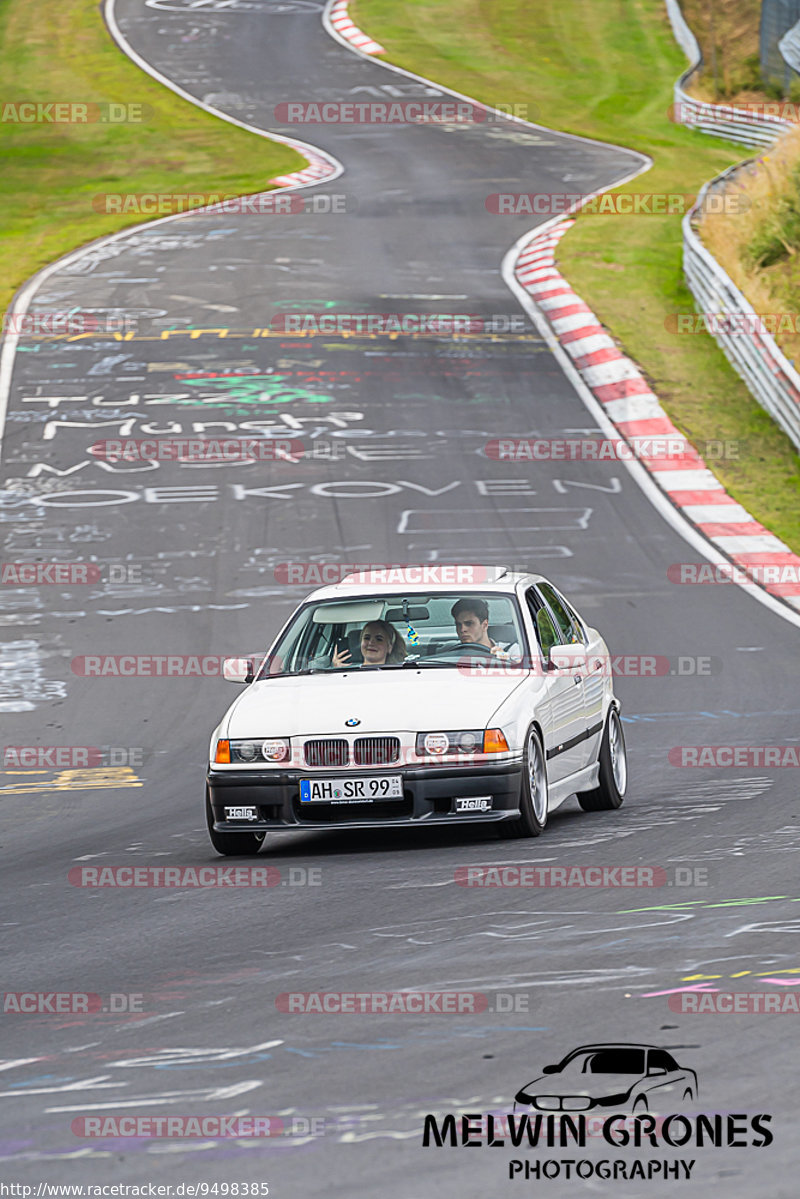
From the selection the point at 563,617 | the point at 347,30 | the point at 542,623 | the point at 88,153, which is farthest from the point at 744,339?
the point at 347,30

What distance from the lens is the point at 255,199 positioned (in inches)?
1460

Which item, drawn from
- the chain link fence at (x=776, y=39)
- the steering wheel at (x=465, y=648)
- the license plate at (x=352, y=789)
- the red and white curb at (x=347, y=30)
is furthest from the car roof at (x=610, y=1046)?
the red and white curb at (x=347, y=30)

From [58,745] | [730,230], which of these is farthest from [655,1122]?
[730,230]

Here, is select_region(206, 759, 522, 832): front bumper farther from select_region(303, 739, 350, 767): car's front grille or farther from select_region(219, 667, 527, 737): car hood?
select_region(219, 667, 527, 737): car hood

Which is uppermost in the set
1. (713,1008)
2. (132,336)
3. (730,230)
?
(713,1008)

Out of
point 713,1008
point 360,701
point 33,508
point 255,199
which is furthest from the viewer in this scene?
point 255,199

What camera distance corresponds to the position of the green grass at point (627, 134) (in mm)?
21938

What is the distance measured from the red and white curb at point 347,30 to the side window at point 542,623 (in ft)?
157

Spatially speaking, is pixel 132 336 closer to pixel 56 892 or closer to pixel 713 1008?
pixel 56 892

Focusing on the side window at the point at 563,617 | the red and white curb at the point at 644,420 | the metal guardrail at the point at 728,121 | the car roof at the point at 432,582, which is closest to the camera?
the car roof at the point at 432,582

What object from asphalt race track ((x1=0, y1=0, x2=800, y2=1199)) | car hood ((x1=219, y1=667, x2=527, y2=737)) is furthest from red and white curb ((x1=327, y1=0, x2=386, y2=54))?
car hood ((x1=219, y1=667, x2=527, y2=737))

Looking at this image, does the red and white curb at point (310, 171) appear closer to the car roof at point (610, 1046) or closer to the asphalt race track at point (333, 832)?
the asphalt race track at point (333, 832)

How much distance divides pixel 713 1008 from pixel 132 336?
23.0 m

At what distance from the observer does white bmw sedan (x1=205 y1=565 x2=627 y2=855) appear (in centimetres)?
838
